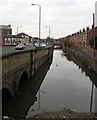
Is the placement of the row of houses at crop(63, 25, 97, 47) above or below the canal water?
above

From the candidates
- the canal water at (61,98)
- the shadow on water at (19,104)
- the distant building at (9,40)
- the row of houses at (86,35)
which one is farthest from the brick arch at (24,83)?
the distant building at (9,40)

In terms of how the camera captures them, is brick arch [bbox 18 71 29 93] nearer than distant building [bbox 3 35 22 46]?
Yes

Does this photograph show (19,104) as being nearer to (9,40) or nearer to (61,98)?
(61,98)

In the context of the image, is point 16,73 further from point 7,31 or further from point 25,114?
point 7,31

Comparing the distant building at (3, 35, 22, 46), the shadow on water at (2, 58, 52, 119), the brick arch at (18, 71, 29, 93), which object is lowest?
the shadow on water at (2, 58, 52, 119)

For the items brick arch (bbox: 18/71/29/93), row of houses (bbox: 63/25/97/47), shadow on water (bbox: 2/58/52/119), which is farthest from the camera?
row of houses (bbox: 63/25/97/47)

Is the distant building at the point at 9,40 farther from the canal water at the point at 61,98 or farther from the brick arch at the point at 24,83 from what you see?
the canal water at the point at 61,98

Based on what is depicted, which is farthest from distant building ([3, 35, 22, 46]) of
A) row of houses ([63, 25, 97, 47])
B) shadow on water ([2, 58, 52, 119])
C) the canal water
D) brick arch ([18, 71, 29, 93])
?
shadow on water ([2, 58, 52, 119])

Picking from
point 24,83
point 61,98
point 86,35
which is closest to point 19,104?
point 61,98

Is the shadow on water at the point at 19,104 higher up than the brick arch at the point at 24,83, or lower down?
lower down

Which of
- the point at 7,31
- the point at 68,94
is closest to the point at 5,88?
the point at 68,94

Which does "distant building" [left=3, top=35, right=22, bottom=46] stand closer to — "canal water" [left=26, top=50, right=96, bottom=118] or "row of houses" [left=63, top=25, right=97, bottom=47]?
"row of houses" [left=63, top=25, right=97, bottom=47]

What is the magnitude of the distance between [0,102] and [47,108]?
374 centimetres

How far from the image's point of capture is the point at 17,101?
19828 mm
